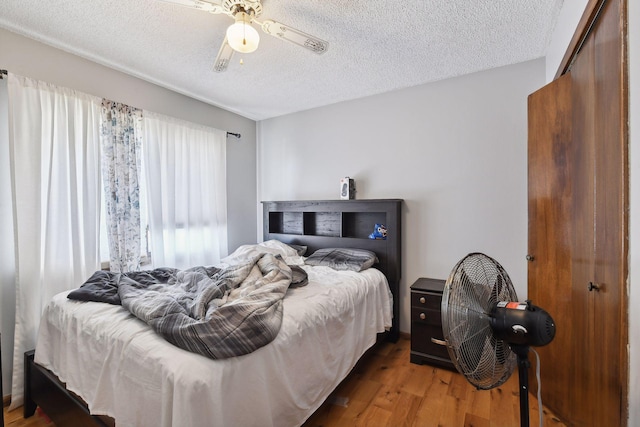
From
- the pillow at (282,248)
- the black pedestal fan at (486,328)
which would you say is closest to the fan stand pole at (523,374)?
the black pedestal fan at (486,328)

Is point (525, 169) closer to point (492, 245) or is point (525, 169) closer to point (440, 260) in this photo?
point (492, 245)

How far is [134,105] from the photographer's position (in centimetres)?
256

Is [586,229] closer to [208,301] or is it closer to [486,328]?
[486,328]

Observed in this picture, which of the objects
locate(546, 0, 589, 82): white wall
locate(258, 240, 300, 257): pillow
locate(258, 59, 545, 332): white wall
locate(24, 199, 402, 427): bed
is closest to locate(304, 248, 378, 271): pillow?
locate(24, 199, 402, 427): bed

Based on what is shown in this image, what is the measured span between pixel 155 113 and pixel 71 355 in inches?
80.3

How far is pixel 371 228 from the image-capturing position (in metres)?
3.04

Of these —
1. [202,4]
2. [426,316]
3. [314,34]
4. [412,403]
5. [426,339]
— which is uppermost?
[314,34]

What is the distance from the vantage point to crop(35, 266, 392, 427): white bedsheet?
Result: 1076 mm

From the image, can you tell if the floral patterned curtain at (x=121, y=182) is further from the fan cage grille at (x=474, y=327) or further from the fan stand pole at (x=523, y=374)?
the fan stand pole at (x=523, y=374)

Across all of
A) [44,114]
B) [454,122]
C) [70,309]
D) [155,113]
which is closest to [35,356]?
[70,309]

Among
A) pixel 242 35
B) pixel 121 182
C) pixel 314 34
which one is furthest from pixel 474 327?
pixel 121 182

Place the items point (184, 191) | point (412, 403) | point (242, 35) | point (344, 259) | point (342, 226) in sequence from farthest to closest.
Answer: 1. point (342, 226)
2. point (184, 191)
3. point (344, 259)
4. point (412, 403)
5. point (242, 35)

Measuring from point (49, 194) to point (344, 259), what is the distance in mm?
2306

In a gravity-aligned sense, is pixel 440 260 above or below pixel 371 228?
below
